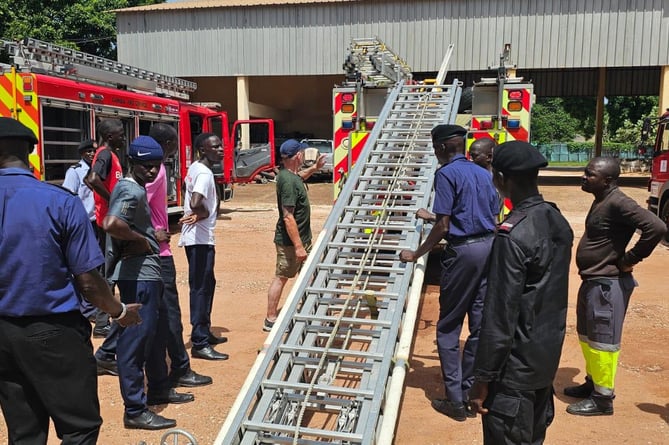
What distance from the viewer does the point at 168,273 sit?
4.05 m

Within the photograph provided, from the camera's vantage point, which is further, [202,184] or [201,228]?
[201,228]

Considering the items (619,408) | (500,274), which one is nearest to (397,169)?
(619,408)

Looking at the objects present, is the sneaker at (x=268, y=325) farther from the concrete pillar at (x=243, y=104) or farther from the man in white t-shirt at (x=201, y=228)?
the concrete pillar at (x=243, y=104)

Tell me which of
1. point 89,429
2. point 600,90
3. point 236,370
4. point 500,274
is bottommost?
point 236,370

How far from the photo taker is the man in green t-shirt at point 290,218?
5.00 meters

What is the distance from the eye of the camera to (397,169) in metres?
5.24

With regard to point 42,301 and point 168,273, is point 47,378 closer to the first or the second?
point 42,301

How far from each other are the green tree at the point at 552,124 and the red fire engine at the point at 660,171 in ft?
157

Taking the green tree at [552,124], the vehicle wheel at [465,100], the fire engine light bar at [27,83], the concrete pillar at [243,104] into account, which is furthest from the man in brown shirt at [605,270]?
the green tree at [552,124]

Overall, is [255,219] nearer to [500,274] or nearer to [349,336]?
[349,336]

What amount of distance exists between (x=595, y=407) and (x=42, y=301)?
11.1 feet

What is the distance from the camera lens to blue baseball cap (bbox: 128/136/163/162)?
361cm

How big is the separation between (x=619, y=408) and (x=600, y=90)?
834 inches

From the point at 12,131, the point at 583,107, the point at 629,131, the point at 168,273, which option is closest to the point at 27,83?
the point at 168,273
